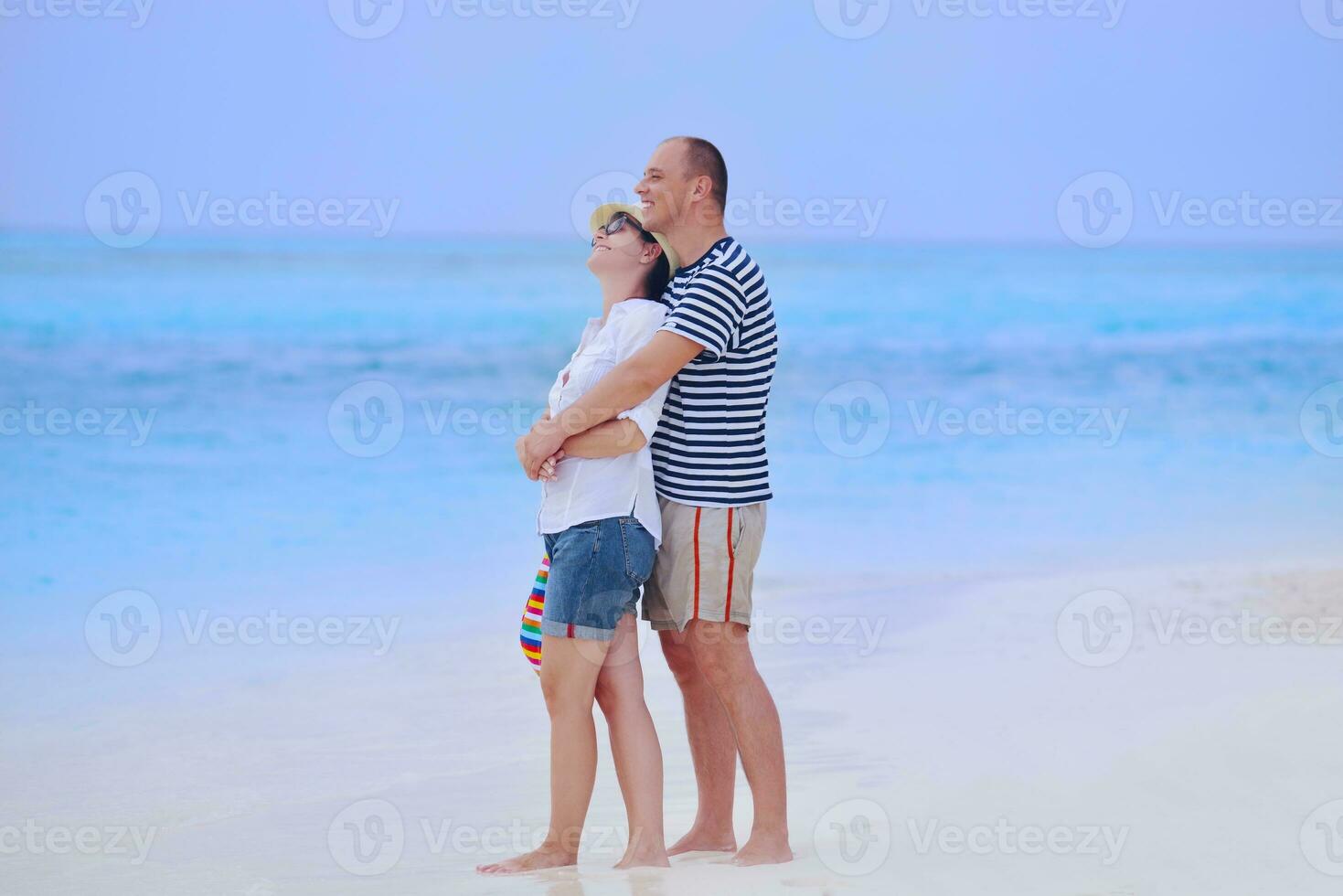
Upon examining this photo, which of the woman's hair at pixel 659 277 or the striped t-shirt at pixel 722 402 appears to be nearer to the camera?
the striped t-shirt at pixel 722 402

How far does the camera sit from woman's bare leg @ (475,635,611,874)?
2.47 m

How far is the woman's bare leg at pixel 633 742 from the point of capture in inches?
97.7

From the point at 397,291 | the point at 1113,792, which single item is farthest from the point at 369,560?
the point at 397,291

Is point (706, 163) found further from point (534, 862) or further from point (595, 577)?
point (534, 862)

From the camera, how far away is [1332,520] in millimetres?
6074

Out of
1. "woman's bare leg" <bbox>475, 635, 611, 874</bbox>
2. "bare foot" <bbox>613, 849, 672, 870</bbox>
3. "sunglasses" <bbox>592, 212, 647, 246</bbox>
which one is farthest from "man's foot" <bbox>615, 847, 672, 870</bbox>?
"sunglasses" <bbox>592, 212, 647, 246</bbox>

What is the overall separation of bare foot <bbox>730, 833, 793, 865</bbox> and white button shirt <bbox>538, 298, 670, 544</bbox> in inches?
22.3

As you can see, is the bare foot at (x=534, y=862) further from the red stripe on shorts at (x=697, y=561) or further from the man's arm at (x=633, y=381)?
the man's arm at (x=633, y=381)

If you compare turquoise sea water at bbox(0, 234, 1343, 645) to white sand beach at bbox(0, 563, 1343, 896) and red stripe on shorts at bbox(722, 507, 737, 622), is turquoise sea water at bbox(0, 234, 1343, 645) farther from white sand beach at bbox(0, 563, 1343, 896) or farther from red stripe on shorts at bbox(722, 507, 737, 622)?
red stripe on shorts at bbox(722, 507, 737, 622)

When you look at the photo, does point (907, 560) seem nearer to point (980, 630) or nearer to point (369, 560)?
point (980, 630)

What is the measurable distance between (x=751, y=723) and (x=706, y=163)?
40.3 inches

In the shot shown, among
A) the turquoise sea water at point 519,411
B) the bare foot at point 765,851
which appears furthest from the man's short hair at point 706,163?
the turquoise sea water at point 519,411

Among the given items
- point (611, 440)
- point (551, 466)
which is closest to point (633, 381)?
point (611, 440)

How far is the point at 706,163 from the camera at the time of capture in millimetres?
2570
